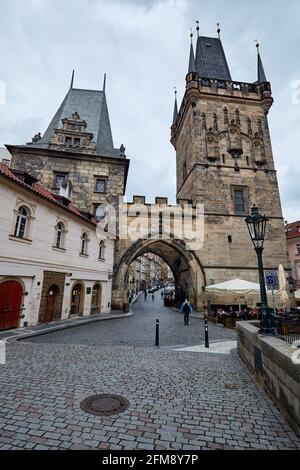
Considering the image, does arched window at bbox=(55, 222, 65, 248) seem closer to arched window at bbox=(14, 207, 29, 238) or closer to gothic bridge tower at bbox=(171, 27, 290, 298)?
arched window at bbox=(14, 207, 29, 238)

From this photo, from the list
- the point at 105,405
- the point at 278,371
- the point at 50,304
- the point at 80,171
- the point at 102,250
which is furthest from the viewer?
the point at 80,171

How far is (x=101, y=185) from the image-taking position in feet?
66.3

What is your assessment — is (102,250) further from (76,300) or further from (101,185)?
(101,185)

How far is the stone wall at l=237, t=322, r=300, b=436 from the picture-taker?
3.03 meters

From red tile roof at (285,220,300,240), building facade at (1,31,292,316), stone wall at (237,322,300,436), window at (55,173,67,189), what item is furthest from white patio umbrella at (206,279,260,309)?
red tile roof at (285,220,300,240)

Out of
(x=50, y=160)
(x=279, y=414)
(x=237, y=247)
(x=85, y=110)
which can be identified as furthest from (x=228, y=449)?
(x=85, y=110)

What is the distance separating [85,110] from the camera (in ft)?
80.1

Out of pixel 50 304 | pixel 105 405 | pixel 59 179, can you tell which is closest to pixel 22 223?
pixel 50 304

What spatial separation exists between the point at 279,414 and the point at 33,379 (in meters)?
4.59

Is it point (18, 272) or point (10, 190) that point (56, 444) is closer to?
point (18, 272)

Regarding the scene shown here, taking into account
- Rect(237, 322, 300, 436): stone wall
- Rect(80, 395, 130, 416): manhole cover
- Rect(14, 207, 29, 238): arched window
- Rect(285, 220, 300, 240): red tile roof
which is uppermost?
Rect(285, 220, 300, 240): red tile roof

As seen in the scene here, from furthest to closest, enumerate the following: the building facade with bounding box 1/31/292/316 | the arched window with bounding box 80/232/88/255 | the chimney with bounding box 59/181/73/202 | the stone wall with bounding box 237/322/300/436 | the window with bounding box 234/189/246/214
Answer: the window with bounding box 234/189/246/214 < the building facade with bounding box 1/31/292/316 < the chimney with bounding box 59/181/73/202 < the arched window with bounding box 80/232/88/255 < the stone wall with bounding box 237/322/300/436

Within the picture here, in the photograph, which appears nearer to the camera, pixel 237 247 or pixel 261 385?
pixel 261 385

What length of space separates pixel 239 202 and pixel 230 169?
3.24m
